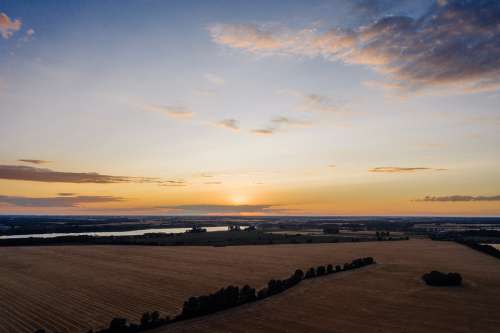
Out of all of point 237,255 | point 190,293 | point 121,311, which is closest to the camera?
point 121,311

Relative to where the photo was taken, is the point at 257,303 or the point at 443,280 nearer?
the point at 257,303

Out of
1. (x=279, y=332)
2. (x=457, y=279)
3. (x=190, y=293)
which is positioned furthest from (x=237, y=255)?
(x=279, y=332)

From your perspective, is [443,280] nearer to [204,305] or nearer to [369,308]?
[369,308]

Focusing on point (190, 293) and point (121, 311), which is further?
point (190, 293)

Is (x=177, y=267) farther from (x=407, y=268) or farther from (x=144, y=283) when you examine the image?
(x=407, y=268)

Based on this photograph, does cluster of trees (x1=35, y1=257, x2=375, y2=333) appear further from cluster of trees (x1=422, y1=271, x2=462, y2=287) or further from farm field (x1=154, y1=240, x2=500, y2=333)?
cluster of trees (x1=422, y1=271, x2=462, y2=287)

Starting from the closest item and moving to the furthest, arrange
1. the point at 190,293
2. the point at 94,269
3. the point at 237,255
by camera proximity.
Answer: the point at 190,293 < the point at 94,269 < the point at 237,255

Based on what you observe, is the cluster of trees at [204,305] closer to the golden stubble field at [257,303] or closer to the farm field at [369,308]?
the farm field at [369,308]

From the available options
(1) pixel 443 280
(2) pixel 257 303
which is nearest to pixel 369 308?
(2) pixel 257 303
